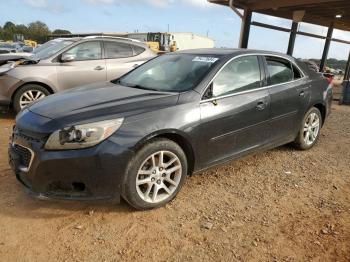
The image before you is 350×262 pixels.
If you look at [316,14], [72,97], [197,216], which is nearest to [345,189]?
[197,216]

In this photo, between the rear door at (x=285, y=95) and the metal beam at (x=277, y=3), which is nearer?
the rear door at (x=285, y=95)

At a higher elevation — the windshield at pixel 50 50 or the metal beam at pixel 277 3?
the metal beam at pixel 277 3

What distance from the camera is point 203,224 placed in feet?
10.4

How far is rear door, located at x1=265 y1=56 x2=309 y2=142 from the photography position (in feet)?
14.6

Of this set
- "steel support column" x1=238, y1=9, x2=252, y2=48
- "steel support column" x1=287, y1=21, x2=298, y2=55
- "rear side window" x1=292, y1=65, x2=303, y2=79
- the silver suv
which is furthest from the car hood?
"steel support column" x1=287, y1=21, x2=298, y2=55

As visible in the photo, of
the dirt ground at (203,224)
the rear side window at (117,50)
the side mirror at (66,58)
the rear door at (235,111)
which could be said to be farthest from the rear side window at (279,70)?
the side mirror at (66,58)

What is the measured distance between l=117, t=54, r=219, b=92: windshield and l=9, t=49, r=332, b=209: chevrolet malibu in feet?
0.05

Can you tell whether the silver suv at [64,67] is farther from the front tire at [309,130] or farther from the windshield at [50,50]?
the front tire at [309,130]

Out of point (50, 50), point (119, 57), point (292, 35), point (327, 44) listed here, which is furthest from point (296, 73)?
point (327, 44)

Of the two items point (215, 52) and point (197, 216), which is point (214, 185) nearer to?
point (197, 216)

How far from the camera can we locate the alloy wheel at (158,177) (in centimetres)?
327

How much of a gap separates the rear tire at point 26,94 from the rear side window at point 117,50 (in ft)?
5.24

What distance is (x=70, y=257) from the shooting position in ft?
8.73

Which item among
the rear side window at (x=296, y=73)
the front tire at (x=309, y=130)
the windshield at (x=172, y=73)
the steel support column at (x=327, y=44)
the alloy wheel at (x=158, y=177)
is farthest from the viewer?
the steel support column at (x=327, y=44)
